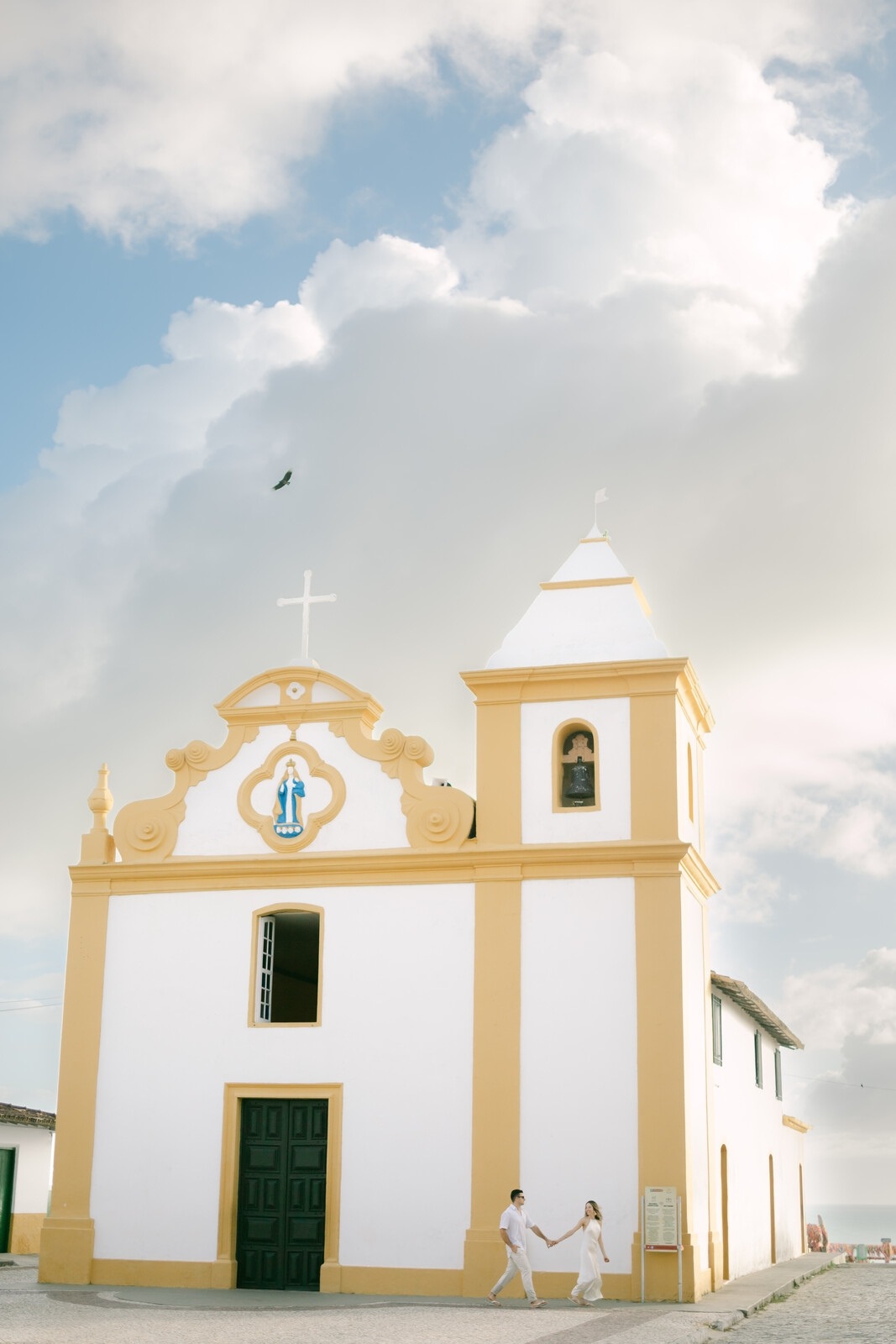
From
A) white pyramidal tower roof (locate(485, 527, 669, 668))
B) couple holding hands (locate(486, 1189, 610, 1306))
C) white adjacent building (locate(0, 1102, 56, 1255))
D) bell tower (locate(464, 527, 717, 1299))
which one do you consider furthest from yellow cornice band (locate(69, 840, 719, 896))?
white adjacent building (locate(0, 1102, 56, 1255))

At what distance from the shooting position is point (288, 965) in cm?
2519

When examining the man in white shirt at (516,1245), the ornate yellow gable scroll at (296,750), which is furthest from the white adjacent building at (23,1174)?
the man in white shirt at (516,1245)

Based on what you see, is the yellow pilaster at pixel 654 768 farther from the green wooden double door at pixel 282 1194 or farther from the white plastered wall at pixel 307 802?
the green wooden double door at pixel 282 1194

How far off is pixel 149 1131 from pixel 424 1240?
3.92 meters

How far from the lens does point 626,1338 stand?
41.9 ft

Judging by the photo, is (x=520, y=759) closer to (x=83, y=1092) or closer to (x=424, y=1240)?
(x=424, y=1240)

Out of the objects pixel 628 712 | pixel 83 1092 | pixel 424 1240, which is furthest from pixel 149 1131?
pixel 628 712

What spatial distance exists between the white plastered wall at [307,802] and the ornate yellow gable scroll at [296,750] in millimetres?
92

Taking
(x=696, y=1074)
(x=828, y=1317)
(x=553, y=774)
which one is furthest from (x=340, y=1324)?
(x=553, y=774)

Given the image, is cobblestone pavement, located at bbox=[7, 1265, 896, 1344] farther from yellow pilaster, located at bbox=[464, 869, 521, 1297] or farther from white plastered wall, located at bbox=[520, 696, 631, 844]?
white plastered wall, located at bbox=[520, 696, 631, 844]

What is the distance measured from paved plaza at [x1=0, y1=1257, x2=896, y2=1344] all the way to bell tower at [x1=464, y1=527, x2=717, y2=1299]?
1.33 metres

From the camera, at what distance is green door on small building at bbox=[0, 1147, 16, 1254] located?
2617 cm

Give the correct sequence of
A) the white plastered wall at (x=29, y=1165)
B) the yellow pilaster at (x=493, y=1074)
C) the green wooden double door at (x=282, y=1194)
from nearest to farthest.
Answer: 1. the yellow pilaster at (x=493, y=1074)
2. the green wooden double door at (x=282, y=1194)
3. the white plastered wall at (x=29, y=1165)

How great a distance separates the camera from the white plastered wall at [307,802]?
19.7m
